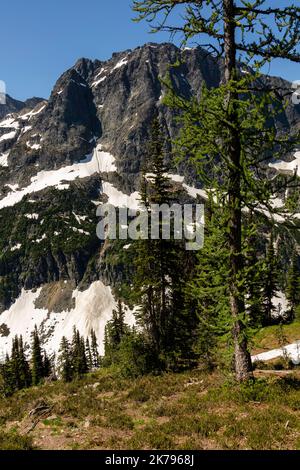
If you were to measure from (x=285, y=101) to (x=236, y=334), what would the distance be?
7105 millimetres

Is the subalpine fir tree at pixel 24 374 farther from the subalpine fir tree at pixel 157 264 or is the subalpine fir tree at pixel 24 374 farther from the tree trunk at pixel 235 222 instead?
the tree trunk at pixel 235 222

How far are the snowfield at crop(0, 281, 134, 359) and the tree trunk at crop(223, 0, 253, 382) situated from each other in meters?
139

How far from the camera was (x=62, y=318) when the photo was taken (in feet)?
570

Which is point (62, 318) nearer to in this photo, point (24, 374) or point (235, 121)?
point (24, 374)

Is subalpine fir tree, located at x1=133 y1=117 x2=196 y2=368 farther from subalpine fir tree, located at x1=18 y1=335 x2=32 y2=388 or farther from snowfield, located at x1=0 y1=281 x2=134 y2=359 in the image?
snowfield, located at x1=0 y1=281 x2=134 y2=359

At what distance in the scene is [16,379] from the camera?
7612 centimetres

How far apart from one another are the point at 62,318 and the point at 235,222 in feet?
560

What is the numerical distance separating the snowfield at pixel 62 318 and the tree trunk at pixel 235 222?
13934cm

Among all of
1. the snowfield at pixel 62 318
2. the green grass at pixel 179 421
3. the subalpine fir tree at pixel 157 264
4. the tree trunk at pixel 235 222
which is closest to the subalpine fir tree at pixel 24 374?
the subalpine fir tree at pixel 157 264

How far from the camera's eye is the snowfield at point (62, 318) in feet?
526

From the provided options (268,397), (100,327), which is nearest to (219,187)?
(268,397)

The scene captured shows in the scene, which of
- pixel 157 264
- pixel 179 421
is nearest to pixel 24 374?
pixel 157 264

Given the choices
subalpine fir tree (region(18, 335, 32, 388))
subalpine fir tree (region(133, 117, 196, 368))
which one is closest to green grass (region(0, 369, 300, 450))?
subalpine fir tree (region(133, 117, 196, 368))
